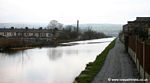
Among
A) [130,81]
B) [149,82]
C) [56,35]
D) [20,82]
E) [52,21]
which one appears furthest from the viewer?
[52,21]

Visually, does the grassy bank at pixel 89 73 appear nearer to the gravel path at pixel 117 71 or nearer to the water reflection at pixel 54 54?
the gravel path at pixel 117 71

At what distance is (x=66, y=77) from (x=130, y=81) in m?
6.01

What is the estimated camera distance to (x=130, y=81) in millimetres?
12664

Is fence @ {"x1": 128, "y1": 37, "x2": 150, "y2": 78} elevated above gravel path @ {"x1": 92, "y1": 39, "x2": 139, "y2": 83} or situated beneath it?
elevated above

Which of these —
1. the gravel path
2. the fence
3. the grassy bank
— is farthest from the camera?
the grassy bank

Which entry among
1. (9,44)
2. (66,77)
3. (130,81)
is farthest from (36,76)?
(9,44)

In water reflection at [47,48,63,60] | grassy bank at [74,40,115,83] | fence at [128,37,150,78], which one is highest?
fence at [128,37,150,78]

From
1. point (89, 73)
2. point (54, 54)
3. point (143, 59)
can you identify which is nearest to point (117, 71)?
point (89, 73)

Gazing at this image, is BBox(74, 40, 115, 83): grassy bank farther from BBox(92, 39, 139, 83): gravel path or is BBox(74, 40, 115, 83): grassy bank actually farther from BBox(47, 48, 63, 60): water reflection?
BBox(47, 48, 63, 60): water reflection

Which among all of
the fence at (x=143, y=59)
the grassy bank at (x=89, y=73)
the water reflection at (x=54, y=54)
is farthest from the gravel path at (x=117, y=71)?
the water reflection at (x=54, y=54)

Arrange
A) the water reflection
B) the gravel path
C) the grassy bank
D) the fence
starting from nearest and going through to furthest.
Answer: the fence < the gravel path < the grassy bank < the water reflection

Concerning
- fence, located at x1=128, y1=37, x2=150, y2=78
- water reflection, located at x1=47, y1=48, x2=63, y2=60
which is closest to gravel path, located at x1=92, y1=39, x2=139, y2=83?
fence, located at x1=128, y1=37, x2=150, y2=78

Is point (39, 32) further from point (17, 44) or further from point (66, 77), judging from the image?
point (66, 77)

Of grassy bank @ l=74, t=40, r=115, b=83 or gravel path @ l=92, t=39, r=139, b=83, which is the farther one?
grassy bank @ l=74, t=40, r=115, b=83
